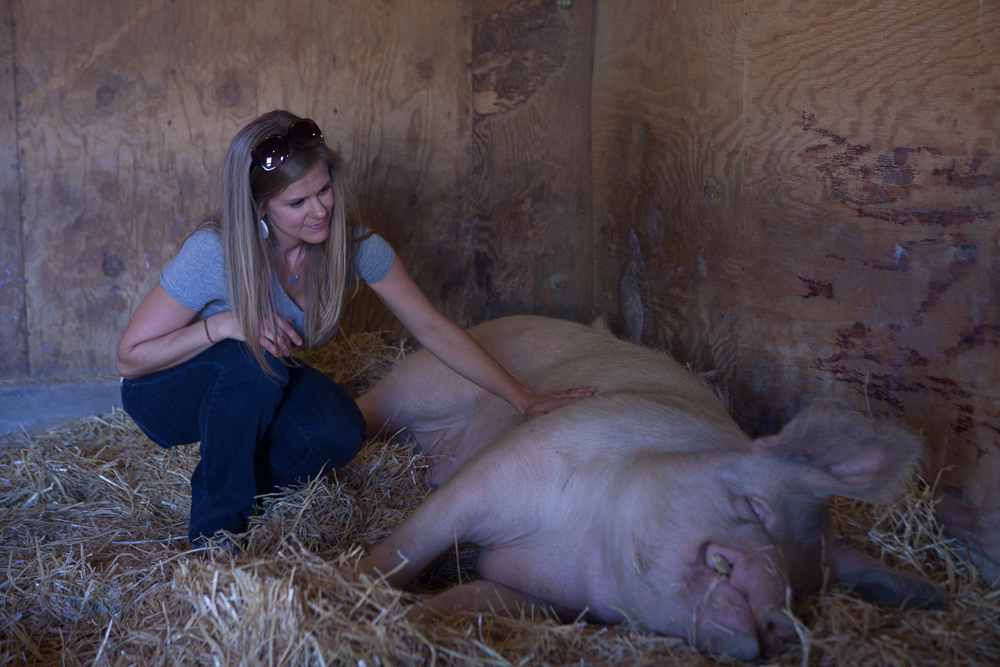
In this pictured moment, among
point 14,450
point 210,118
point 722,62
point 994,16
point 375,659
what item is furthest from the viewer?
point 210,118

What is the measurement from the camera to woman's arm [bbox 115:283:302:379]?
8.23ft

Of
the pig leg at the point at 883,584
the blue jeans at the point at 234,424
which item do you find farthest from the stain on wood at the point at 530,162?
the pig leg at the point at 883,584

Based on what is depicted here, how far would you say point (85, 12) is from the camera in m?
3.62

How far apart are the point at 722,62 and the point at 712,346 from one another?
3.86ft

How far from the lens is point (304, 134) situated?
8.25 ft

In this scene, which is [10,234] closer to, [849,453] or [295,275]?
[295,275]

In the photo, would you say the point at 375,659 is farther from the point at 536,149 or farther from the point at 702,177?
the point at 536,149

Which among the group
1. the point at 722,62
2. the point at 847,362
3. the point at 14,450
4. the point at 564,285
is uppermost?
the point at 722,62

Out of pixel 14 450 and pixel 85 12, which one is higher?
pixel 85 12

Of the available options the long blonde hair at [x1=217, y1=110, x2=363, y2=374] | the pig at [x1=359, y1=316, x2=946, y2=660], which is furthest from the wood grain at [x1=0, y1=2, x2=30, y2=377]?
the pig at [x1=359, y1=316, x2=946, y2=660]

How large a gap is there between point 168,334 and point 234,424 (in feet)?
1.21

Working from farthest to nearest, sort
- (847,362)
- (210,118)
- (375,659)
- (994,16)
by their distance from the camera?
(210,118)
(847,362)
(994,16)
(375,659)

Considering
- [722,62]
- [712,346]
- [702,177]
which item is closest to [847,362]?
[712,346]

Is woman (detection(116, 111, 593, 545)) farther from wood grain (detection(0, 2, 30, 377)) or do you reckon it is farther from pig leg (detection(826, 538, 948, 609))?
wood grain (detection(0, 2, 30, 377))
